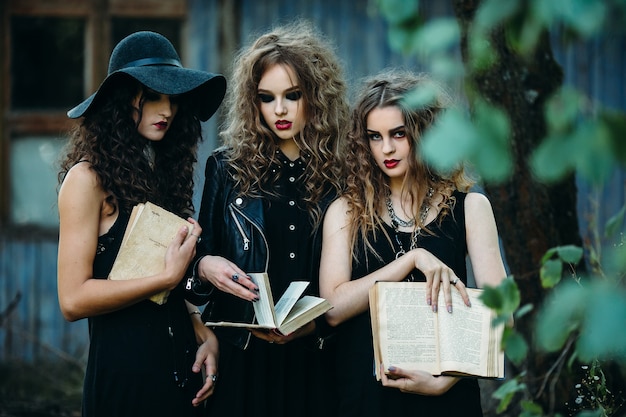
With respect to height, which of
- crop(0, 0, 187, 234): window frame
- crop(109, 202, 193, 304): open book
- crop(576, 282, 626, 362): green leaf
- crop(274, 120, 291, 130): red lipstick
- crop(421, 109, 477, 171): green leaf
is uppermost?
crop(0, 0, 187, 234): window frame

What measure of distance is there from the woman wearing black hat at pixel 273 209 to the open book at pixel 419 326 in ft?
1.38

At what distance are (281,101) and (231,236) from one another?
0.56 meters

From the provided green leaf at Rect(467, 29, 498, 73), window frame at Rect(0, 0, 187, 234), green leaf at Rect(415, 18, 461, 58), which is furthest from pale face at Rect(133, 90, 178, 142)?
window frame at Rect(0, 0, 187, 234)

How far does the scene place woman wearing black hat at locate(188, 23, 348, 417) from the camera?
3.34 metres

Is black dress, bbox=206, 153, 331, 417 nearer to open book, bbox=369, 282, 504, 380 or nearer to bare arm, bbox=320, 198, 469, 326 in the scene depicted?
bare arm, bbox=320, 198, 469, 326

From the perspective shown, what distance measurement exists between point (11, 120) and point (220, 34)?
1816 mm

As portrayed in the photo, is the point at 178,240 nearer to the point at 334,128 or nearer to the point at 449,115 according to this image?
the point at 334,128

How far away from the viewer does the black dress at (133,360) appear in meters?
2.96

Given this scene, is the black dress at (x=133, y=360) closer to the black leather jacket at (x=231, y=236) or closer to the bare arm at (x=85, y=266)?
the bare arm at (x=85, y=266)

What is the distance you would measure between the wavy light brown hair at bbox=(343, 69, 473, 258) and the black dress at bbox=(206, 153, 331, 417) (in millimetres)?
281

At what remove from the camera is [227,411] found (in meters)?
3.30

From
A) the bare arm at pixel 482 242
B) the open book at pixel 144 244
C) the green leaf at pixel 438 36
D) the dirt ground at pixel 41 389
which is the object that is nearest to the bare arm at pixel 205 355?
the open book at pixel 144 244

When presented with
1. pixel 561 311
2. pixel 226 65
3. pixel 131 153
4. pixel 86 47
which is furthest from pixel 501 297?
pixel 86 47

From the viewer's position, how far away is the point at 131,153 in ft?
10.1
